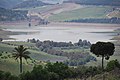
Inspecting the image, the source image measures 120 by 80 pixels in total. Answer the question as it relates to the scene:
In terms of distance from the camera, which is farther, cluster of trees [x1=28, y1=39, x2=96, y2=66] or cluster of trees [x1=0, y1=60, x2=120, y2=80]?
cluster of trees [x1=28, y1=39, x2=96, y2=66]

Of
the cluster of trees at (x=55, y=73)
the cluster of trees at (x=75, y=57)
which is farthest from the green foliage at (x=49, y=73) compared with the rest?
the cluster of trees at (x=75, y=57)

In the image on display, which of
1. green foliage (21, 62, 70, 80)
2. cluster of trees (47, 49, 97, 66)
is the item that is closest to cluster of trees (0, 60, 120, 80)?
green foliage (21, 62, 70, 80)

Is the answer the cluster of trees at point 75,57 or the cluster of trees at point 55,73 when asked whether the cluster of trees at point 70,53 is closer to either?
the cluster of trees at point 75,57


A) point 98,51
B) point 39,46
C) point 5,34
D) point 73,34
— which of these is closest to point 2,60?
point 98,51

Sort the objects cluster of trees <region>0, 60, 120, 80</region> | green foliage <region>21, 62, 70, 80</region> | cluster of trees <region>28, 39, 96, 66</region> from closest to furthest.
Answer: cluster of trees <region>0, 60, 120, 80</region> → green foliage <region>21, 62, 70, 80</region> → cluster of trees <region>28, 39, 96, 66</region>

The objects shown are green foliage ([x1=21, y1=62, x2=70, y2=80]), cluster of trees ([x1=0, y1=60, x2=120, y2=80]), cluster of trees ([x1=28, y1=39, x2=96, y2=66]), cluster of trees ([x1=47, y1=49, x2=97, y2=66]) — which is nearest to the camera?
cluster of trees ([x1=0, y1=60, x2=120, y2=80])

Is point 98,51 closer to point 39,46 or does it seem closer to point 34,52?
point 34,52

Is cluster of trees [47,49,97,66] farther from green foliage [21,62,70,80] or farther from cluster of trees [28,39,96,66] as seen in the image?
green foliage [21,62,70,80]

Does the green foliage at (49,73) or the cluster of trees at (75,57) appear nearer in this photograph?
the green foliage at (49,73)

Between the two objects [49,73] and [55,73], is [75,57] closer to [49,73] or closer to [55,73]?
[55,73]

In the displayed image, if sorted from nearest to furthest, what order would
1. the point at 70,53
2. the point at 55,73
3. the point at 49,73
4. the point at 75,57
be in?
the point at 49,73 → the point at 55,73 → the point at 75,57 → the point at 70,53

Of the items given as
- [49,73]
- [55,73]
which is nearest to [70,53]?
[55,73]
